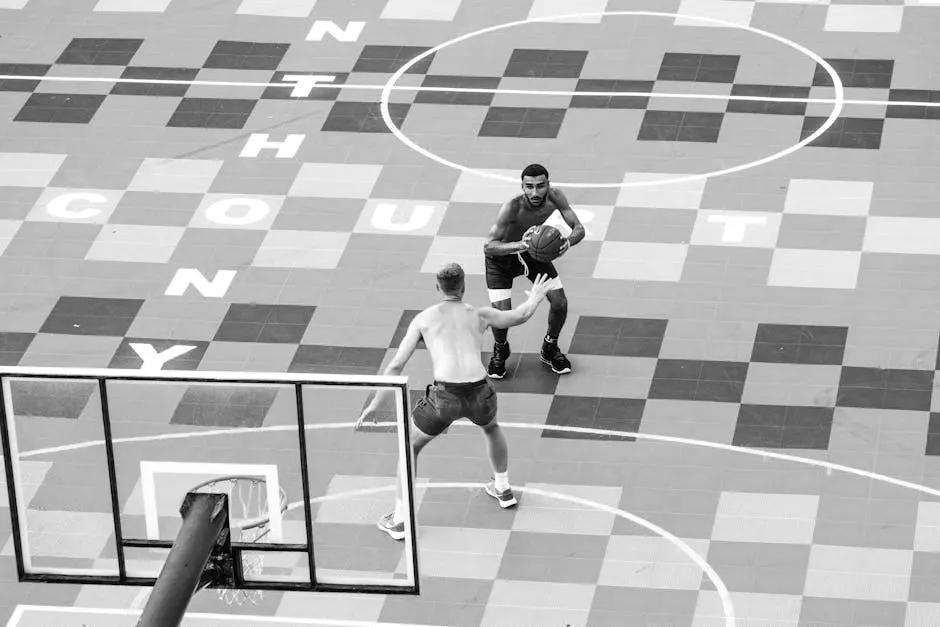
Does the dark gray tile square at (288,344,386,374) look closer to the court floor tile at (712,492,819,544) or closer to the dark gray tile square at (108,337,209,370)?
the dark gray tile square at (108,337,209,370)

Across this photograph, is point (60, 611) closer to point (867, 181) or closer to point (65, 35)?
point (867, 181)

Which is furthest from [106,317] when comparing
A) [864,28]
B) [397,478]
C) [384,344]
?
[864,28]

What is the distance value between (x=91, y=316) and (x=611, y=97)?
21.9 feet

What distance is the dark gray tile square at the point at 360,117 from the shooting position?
22.8 m

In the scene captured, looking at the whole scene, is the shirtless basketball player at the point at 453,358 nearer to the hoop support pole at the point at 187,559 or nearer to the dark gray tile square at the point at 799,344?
the dark gray tile square at the point at 799,344

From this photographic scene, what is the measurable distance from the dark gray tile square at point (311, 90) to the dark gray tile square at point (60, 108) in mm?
1948

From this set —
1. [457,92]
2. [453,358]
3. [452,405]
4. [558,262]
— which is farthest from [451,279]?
[457,92]

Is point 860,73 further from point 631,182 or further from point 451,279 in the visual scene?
point 451,279

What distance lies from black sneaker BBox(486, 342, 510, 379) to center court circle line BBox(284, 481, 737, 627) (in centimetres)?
165

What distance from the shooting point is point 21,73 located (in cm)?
2455

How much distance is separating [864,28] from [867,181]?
386 cm

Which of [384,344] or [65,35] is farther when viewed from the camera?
[65,35]

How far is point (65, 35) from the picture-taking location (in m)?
25.4

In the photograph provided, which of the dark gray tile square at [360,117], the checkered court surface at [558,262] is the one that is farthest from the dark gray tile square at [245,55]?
the dark gray tile square at [360,117]
